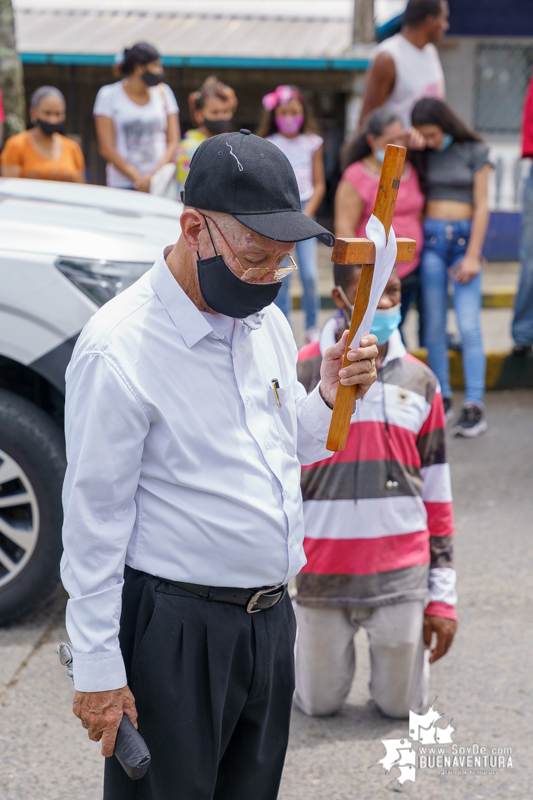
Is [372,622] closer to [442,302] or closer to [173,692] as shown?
[173,692]

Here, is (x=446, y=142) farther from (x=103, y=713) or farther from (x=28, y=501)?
(x=103, y=713)

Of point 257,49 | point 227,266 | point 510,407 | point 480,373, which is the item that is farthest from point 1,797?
point 257,49

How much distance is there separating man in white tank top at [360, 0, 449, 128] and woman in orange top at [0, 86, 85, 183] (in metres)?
2.16

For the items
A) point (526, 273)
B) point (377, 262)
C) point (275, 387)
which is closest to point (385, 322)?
point (275, 387)

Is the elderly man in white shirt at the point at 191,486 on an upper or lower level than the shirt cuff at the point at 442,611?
upper

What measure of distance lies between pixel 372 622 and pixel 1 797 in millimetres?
1263

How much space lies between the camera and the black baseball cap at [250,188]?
1676 millimetres

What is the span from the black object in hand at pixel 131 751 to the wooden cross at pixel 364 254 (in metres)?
0.71

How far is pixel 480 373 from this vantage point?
5.75m

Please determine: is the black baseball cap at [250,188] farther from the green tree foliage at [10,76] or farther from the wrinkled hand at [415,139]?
the green tree foliage at [10,76]

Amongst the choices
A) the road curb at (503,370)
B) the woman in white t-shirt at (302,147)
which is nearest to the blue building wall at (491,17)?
the woman in white t-shirt at (302,147)

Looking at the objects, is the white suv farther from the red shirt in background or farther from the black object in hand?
the red shirt in background

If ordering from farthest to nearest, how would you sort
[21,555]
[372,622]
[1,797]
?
[21,555] < [372,622] < [1,797]

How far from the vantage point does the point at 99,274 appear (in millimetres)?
3322
